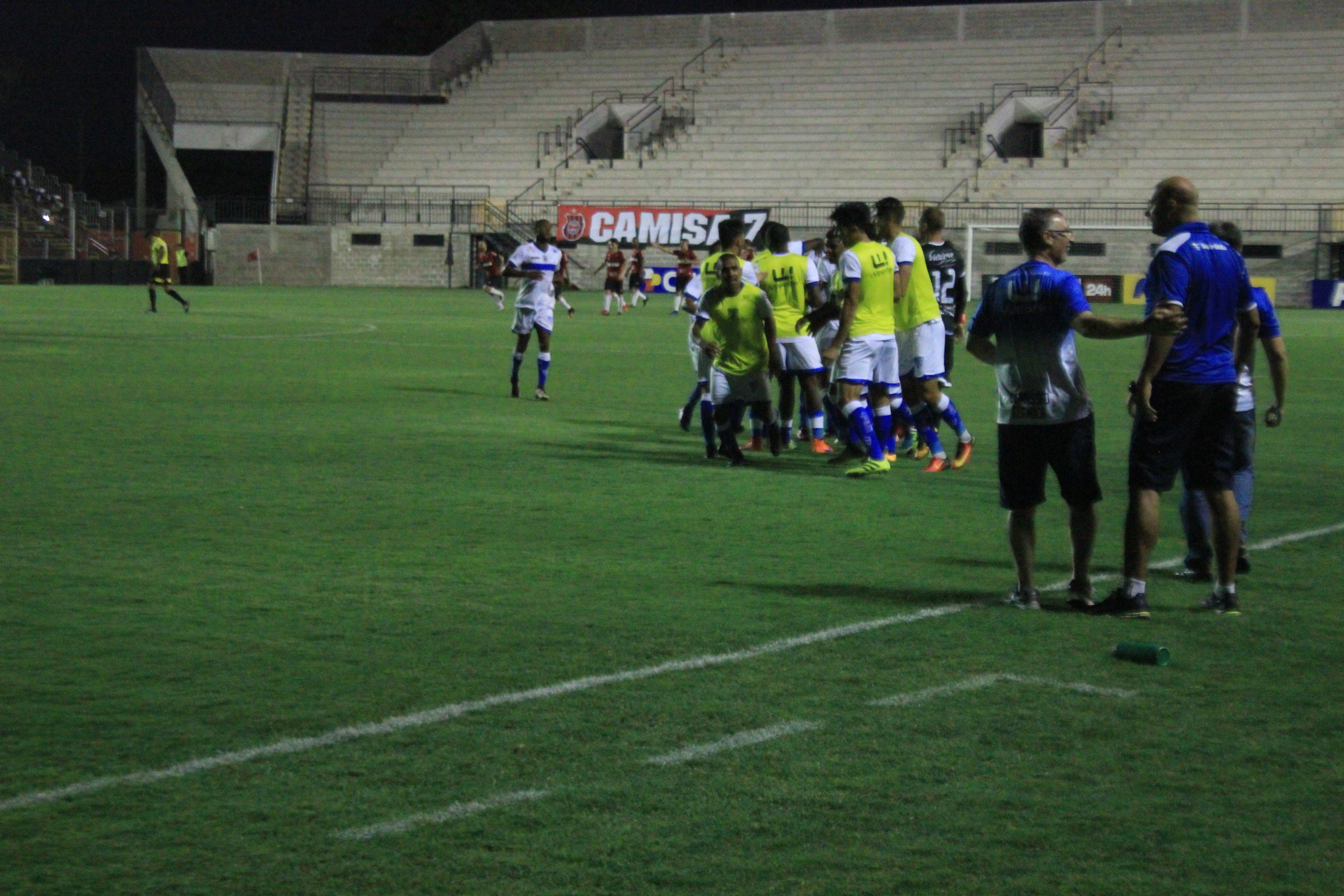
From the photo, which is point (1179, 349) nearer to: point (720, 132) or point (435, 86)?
point (720, 132)

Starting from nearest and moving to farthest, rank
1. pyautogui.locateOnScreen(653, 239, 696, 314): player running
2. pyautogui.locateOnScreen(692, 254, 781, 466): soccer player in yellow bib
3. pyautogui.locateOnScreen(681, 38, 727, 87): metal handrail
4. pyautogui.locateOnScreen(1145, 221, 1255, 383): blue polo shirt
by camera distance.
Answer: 1. pyautogui.locateOnScreen(1145, 221, 1255, 383): blue polo shirt
2. pyautogui.locateOnScreen(692, 254, 781, 466): soccer player in yellow bib
3. pyautogui.locateOnScreen(653, 239, 696, 314): player running
4. pyautogui.locateOnScreen(681, 38, 727, 87): metal handrail

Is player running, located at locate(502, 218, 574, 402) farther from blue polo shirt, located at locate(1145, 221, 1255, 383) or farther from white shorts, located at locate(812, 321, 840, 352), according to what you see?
blue polo shirt, located at locate(1145, 221, 1255, 383)

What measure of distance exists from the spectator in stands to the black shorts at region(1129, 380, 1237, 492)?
1.34ft

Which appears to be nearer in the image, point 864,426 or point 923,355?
point 864,426

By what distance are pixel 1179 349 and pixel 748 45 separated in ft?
202

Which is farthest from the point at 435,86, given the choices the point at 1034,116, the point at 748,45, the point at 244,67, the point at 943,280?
the point at 943,280

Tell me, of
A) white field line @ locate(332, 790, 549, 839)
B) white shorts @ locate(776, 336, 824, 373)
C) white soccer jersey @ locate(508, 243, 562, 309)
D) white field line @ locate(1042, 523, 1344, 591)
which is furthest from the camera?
white soccer jersey @ locate(508, 243, 562, 309)

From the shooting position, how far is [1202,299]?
7656 mm

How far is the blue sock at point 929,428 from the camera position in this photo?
1344 cm

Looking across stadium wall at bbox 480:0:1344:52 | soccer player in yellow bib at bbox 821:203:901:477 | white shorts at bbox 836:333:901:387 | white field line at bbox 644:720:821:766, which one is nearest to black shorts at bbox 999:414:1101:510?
white field line at bbox 644:720:821:766

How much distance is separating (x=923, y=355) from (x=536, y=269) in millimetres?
6170

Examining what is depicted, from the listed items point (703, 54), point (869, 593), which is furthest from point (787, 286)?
point (703, 54)

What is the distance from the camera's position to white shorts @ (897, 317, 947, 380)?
13398mm

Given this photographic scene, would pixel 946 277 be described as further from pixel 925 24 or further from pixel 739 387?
pixel 925 24
